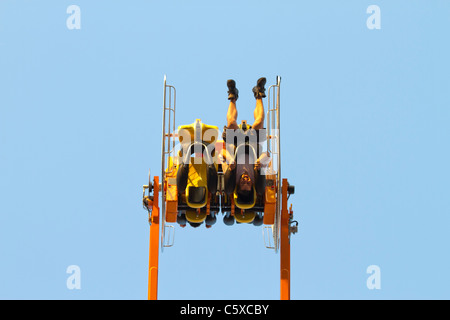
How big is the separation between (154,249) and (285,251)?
2678mm

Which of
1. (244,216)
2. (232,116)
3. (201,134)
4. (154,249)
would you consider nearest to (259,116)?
(232,116)

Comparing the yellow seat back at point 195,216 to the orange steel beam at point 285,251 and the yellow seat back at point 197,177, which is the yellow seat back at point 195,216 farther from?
the orange steel beam at point 285,251

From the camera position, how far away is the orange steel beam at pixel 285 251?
688 inches

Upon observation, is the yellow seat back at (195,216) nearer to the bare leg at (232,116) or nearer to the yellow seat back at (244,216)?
the yellow seat back at (244,216)

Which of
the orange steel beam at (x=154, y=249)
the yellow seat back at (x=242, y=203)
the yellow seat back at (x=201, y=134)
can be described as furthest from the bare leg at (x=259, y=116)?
the orange steel beam at (x=154, y=249)

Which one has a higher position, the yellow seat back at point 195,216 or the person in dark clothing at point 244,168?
the person in dark clothing at point 244,168

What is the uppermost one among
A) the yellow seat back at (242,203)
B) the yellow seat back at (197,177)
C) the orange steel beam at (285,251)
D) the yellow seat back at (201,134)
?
the yellow seat back at (201,134)

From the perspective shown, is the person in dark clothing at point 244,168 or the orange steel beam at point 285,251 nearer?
the person in dark clothing at point 244,168

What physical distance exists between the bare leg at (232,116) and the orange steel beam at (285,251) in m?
1.59

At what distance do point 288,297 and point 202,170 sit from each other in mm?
3156

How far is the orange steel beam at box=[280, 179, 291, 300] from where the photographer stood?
17484 mm

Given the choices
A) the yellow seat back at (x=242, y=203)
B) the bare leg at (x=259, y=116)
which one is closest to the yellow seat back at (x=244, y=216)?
the yellow seat back at (x=242, y=203)
